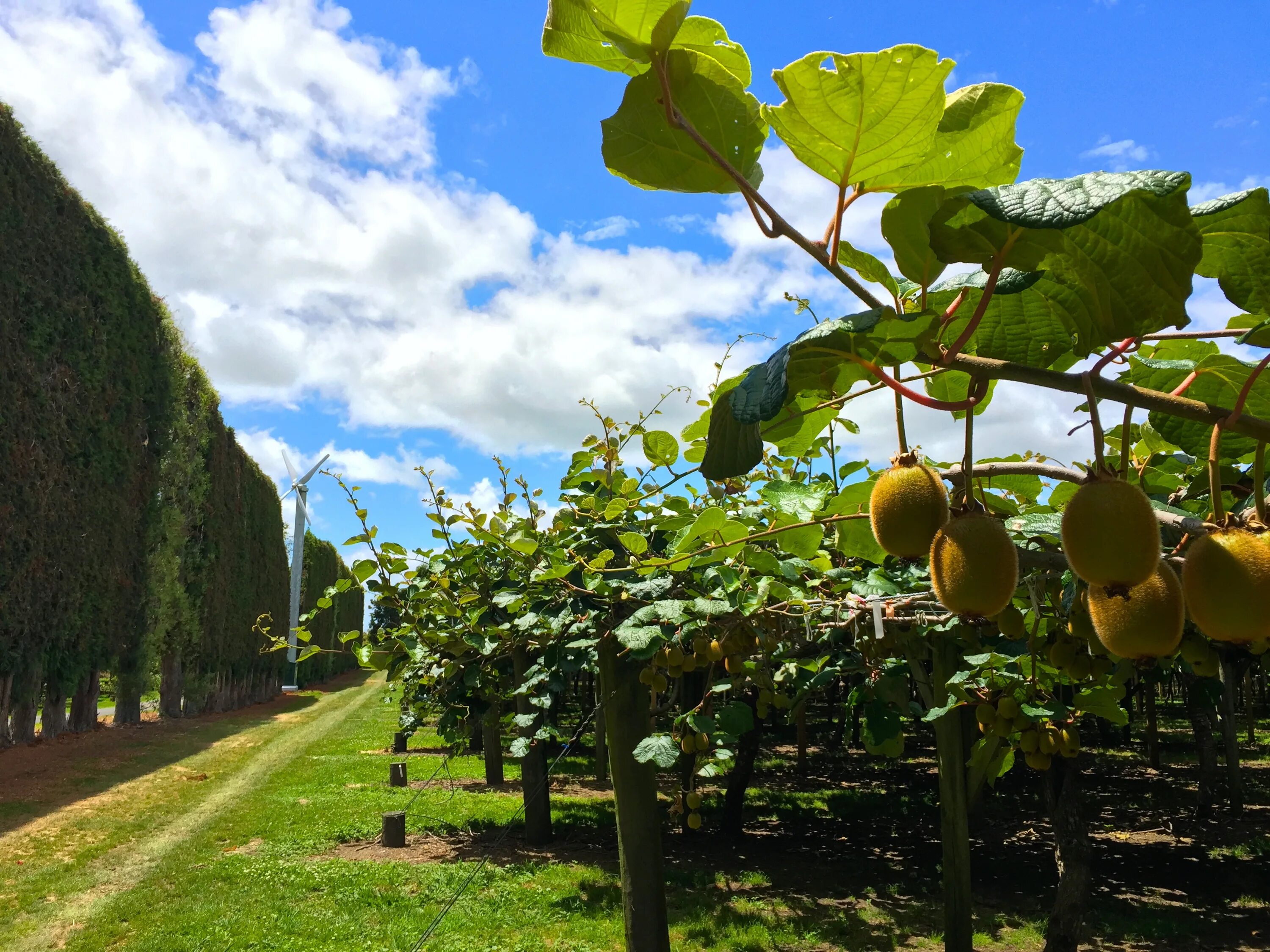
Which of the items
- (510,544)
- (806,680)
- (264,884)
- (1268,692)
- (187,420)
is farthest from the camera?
(1268,692)

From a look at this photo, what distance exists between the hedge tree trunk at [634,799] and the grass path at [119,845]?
3.92 m

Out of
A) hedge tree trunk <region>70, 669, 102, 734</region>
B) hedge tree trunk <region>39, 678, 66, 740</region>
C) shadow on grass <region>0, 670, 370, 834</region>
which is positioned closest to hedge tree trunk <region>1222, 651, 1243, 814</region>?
shadow on grass <region>0, 670, 370, 834</region>

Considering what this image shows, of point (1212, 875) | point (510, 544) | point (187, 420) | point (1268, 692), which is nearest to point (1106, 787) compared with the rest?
point (1212, 875)

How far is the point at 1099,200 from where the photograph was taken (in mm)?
620

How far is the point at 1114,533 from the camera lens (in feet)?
2.29

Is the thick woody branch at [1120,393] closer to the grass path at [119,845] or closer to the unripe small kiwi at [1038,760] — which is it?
the unripe small kiwi at [1038,760]

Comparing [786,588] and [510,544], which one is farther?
[510,544]

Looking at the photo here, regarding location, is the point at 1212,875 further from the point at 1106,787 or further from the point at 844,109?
the point at 844,109

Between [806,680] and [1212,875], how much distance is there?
5749 millimetres

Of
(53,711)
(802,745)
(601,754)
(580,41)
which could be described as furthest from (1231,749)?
(53,711)

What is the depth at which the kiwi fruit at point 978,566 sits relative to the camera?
30.0 inches

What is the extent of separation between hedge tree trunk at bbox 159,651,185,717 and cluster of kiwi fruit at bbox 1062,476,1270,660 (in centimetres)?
1820

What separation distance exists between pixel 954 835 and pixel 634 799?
5.82 feet

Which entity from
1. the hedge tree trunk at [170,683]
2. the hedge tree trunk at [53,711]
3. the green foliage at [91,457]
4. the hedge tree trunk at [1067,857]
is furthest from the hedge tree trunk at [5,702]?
the hedge tree trunk at [1067,857]
